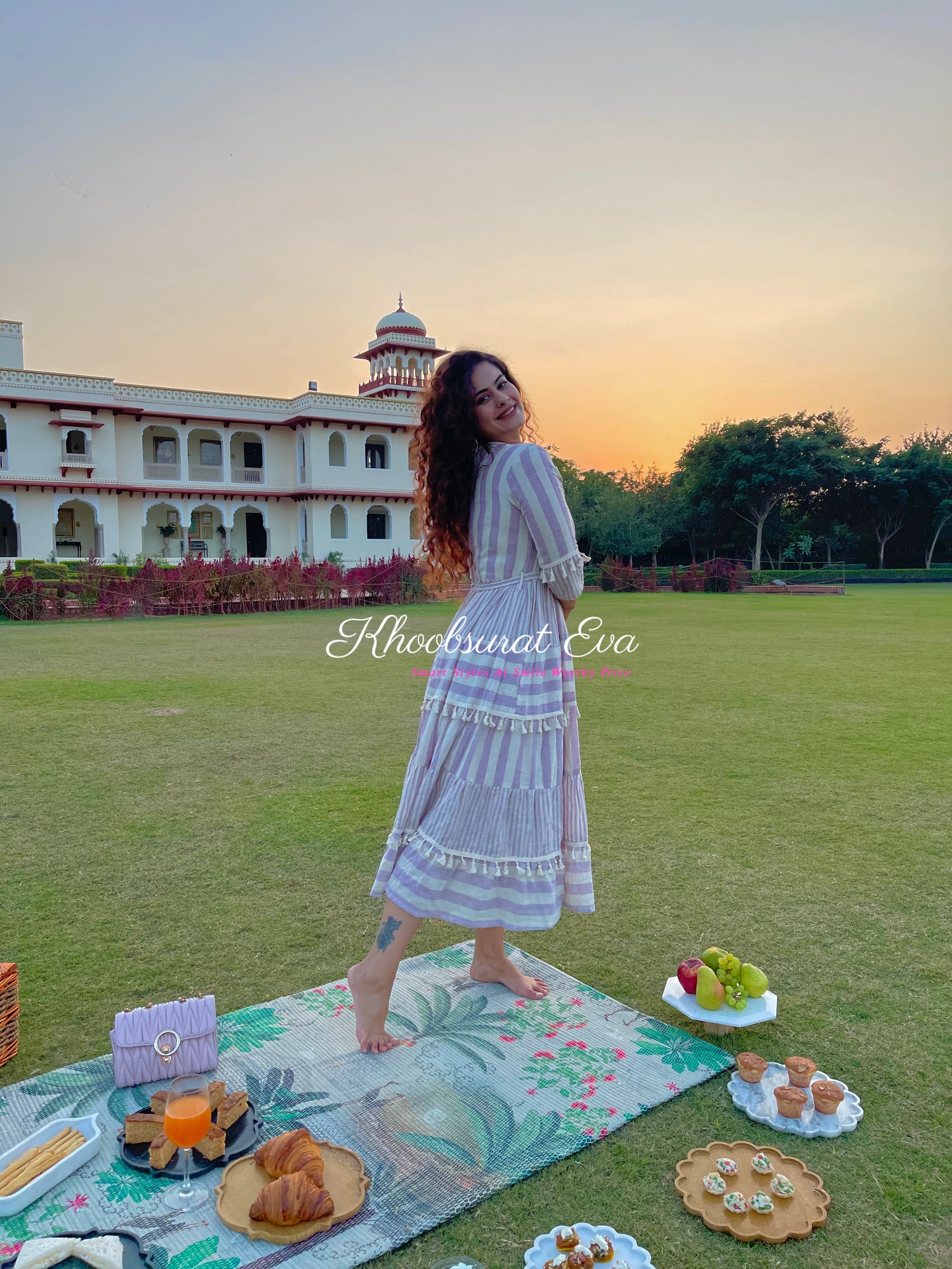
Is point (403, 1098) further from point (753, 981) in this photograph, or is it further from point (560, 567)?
point (560, 567)

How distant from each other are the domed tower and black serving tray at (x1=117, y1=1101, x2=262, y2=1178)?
35665mm

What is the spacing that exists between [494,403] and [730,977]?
1.90m

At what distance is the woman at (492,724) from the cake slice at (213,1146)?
53 centimetres

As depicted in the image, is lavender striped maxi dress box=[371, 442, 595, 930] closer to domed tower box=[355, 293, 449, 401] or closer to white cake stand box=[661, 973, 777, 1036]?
white cake stand box=[661, 973, 777, 1036]

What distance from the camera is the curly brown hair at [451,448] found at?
8.24ft

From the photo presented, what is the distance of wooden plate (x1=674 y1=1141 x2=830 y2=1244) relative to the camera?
70.6 inches

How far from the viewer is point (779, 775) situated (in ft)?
18.2

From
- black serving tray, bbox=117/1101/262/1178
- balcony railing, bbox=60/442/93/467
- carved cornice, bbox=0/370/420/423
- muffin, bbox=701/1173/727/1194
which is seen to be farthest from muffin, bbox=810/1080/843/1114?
balcony railing, bbox=60/442/93/467

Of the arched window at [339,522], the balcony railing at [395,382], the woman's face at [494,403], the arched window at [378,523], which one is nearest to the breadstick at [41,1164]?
the woman's face at [494,403]

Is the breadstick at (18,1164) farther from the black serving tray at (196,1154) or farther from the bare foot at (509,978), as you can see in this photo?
the bare foot at (509,978)

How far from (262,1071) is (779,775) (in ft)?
13.5

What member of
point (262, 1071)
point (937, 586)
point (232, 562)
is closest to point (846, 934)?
point (262, 1071)

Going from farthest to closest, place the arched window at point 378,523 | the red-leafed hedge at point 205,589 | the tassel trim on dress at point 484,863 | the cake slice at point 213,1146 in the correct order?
the arched window at point 378,523 → the red-leafed hedge at point 205,589 → the tassel trim on dress at point 484,863 → the cake slice at point 213,1146

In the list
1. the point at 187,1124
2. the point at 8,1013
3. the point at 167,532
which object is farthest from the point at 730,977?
the point at 167,532
